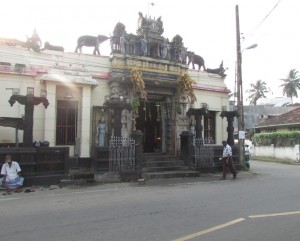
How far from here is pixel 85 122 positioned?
52.2 feet

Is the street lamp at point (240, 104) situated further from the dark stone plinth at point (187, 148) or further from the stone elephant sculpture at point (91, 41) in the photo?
the stone elephant sculpture at point (91, 41)

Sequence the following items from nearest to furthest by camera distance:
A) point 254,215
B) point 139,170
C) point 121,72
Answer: point 254,215 < point 139,170 < point 121,72

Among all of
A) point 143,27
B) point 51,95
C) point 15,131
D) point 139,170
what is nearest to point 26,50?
point 51,95

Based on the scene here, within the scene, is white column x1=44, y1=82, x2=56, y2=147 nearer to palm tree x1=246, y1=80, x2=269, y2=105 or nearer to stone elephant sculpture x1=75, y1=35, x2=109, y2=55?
stone elephant sculpture x1=75, y1=35, x2=109, y2=55

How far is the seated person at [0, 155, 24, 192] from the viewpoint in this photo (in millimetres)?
11352

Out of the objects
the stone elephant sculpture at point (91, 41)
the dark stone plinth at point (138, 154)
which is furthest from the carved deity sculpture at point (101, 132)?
the stone elephant sculpture at point (91, 41)

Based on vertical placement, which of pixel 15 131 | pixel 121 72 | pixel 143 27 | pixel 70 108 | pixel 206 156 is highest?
pixel 143 27

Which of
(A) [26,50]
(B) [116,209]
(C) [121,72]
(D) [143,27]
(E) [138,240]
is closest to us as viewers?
(E) [138,240]

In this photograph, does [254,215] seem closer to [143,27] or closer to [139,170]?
[139,170]

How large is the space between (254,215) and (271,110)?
50962 millimetres

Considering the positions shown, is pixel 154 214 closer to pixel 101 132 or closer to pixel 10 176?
pixel 10 176

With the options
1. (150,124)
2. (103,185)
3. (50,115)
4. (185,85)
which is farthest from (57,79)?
(185,85)

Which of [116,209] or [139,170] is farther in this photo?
[139,170]

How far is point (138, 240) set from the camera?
549cm
